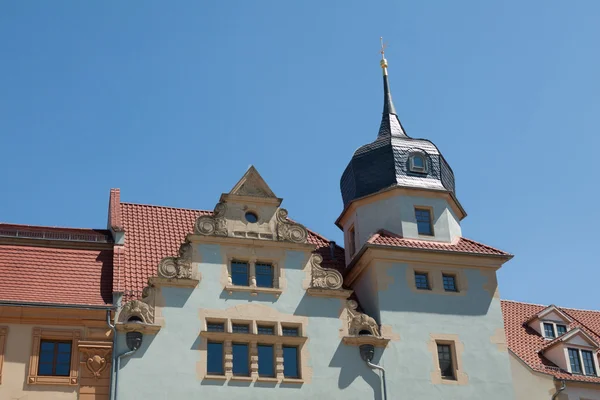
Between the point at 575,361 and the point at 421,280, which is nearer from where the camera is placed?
the point at 421,280

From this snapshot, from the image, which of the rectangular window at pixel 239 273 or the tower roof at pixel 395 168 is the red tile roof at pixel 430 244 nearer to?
the tower roof at pixel 395 168

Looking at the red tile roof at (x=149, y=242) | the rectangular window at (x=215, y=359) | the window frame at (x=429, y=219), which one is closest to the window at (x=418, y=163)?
the window frame at (x=429, y=219)

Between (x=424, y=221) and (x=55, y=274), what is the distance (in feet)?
46.8

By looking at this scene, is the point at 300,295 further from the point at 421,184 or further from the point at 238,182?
the point at 421,184

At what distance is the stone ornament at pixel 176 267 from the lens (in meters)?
35.0

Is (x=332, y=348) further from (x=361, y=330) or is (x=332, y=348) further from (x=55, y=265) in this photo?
(x=55, y=265)

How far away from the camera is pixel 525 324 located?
43938 millimetres

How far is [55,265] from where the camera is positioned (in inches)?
1416

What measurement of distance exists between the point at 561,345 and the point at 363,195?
9.97m

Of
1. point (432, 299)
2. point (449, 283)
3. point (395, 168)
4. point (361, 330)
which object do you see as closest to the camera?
point (361, 330)

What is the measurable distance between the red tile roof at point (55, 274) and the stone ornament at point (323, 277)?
23.7 ft

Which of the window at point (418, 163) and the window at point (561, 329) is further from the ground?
the window at point (418, 163)

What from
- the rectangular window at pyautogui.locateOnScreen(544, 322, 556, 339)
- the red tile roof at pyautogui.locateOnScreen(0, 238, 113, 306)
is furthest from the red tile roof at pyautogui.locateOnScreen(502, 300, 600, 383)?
the red tile roof at pyautogui.locateOnScreen(0, 238, 113, 306)

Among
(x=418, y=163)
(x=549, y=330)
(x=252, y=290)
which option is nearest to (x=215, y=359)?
(x=252, y=290)
